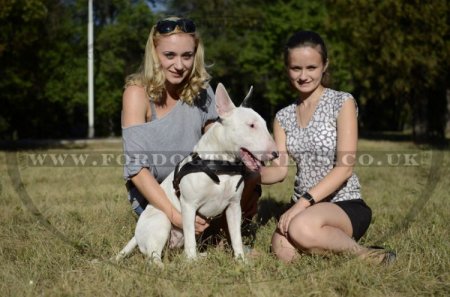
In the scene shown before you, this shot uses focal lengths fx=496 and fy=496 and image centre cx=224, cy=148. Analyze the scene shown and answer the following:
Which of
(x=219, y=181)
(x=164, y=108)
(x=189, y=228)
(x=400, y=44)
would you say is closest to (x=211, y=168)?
(x=219, y=181)

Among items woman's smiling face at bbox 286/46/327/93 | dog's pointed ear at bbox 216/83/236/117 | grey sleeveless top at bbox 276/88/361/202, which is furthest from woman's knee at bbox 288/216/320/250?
woman's smiling face at bbox 286/46/327/93

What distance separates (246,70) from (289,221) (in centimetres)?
2679

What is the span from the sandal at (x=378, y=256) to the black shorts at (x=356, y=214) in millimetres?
278

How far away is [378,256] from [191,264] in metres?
1.28

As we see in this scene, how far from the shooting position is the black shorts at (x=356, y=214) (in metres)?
3.71

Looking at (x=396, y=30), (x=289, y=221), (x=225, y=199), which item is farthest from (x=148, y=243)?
(x=396, y=30)

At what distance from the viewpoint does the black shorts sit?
3.71 m

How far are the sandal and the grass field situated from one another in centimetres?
7

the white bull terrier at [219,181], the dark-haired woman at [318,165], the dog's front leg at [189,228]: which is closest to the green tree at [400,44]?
the dark-haired woman at [318,165]

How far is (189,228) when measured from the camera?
3.39m

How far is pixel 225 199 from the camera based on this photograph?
3.47 m

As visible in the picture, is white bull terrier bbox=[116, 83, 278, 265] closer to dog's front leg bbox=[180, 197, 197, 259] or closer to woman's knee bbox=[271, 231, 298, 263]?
dog's front leg bbox=[180, 197, 197, 259]

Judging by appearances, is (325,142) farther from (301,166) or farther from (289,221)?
(289,221)

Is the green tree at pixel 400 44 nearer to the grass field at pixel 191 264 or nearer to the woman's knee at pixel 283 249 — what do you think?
the grass field at pixel 191 264
